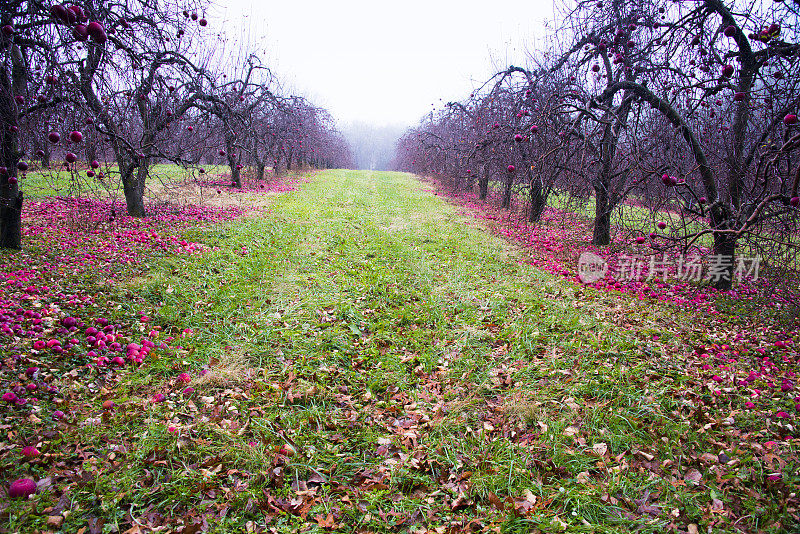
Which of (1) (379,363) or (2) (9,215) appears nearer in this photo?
(1) (379,363)

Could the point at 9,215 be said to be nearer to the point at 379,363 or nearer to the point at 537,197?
the point at 379,363

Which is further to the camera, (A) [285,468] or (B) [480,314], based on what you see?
(B) [480,314]

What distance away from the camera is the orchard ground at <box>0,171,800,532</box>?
221cm

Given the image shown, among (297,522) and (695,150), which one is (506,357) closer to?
(297,522)

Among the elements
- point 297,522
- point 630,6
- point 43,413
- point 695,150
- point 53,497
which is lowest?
point 297,522

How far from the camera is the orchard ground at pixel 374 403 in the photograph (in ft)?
7.25

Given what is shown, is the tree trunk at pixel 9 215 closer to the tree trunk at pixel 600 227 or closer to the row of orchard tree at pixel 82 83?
the row of orchard tree at pixel 82 83

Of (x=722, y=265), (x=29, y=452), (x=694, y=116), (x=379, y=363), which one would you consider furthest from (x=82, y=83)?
(x=722, y=265)

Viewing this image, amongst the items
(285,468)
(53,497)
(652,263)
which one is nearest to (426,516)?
(285,468)

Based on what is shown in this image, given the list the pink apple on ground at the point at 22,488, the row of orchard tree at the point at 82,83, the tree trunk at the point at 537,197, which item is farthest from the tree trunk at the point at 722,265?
the pink apple on ground at the point at 22,488

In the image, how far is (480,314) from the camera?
15.8ft

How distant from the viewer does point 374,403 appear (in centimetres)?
321

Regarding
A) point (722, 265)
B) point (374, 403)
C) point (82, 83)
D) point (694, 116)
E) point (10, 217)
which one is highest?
point (694, 116)

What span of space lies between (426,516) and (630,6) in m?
7.50
